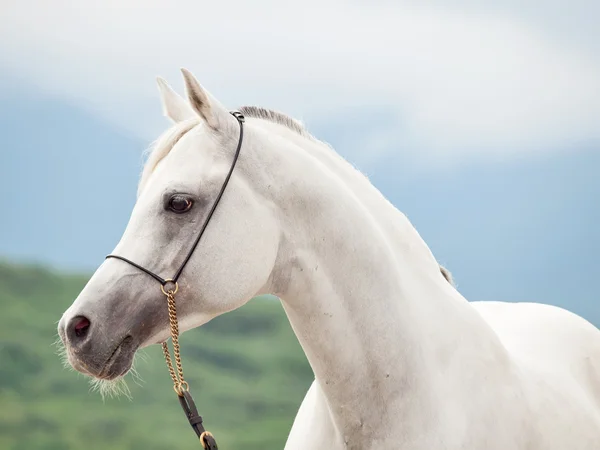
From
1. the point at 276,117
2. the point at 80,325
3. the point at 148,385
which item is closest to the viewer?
the point at 80,325

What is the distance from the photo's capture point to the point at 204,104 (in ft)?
4.25

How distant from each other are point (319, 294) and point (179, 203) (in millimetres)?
291

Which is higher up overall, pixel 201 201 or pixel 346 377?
pixel 201 201

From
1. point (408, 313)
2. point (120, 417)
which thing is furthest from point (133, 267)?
point (120, 417)

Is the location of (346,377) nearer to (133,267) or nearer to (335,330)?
(335,330)

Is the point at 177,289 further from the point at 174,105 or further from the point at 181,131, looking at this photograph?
the point at 174,105

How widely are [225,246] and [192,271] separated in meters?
0.07

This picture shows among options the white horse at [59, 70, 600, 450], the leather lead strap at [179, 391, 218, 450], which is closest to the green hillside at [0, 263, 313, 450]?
the leather lead strap at [179, 391, 218, 450]

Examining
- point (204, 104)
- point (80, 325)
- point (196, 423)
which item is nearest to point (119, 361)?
point (80, 325)

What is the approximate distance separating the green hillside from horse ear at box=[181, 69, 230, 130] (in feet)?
10.8

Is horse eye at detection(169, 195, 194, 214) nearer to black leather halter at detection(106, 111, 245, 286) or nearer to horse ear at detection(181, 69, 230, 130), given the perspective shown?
black leather halter at detection(106, 111, 245, 286)

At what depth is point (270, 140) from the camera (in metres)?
1.35

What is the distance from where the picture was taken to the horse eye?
1.26 meters

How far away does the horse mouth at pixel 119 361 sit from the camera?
1.23 metres
